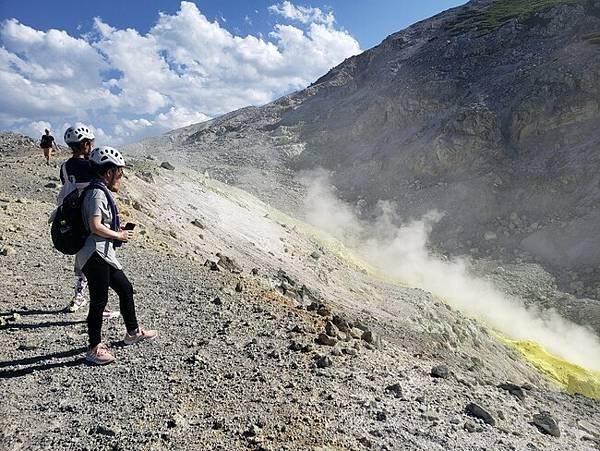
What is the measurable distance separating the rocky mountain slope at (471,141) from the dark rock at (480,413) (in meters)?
25.3

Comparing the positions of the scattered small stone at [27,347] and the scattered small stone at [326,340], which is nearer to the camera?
the scattered small stone at [27,347]

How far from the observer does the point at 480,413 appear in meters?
6.68

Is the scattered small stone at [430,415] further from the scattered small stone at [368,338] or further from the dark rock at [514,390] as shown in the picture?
the dark rock at [514,390]

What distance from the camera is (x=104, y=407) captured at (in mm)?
5410

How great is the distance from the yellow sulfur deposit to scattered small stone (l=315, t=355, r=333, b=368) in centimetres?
1469

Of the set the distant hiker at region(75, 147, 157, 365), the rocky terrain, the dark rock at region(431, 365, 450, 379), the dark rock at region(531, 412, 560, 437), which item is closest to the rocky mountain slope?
the dark rock at region(531, 412, 560, 437)

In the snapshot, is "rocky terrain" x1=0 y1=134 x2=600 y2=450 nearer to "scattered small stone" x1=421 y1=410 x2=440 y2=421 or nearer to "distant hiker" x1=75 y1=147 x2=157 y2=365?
"scattered small stone" x1=421 y1=410 x2=440 y2=421

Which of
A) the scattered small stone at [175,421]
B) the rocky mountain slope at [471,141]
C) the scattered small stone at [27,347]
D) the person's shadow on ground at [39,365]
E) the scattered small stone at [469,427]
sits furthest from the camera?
the rocky mountain slope at [471,141]

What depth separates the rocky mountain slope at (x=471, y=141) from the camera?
3516cm

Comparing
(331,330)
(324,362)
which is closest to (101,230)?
(324,362)

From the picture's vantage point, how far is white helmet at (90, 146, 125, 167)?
5.81 metres

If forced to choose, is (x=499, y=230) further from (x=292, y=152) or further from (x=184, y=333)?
(x=184, y=333)

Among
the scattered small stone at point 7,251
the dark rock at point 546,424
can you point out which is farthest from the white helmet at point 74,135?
the dark rock at point 546,424

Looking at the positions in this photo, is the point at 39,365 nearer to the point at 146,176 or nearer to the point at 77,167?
the point at 77,167
